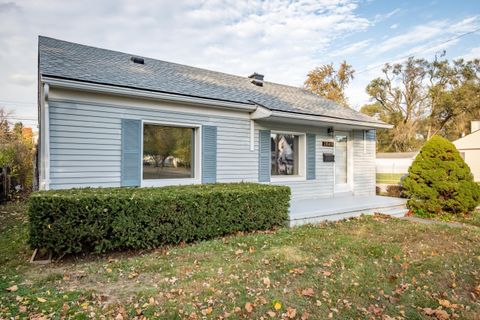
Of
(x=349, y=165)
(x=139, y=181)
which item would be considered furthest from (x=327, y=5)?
(x=139, y=181)

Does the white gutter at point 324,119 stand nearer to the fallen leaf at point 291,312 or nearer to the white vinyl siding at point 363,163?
the white vinyl siding at point 363,163

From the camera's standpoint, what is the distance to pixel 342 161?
1007 centimetres

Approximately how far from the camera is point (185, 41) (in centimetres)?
1206

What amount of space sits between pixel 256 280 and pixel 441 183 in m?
6.91

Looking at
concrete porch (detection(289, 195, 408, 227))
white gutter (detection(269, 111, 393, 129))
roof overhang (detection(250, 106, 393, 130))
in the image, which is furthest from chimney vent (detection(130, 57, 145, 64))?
concrete porch (detection(289, 195, 408, 227))

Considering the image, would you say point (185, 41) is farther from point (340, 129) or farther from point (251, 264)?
point (251, 264)

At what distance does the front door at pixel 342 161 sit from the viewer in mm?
9875

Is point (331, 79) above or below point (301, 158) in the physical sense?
above

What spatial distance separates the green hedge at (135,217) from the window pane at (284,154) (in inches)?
111

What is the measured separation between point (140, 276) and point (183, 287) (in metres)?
0.69

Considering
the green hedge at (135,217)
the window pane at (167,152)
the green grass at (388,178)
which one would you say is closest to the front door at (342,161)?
the green hedge at (135,217)

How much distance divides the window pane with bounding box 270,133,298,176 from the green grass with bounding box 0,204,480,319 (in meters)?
3.47

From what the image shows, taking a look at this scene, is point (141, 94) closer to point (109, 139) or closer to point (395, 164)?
point (109, 139)

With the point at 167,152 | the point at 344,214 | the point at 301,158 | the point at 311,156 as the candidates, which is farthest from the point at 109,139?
the point at 344,214
